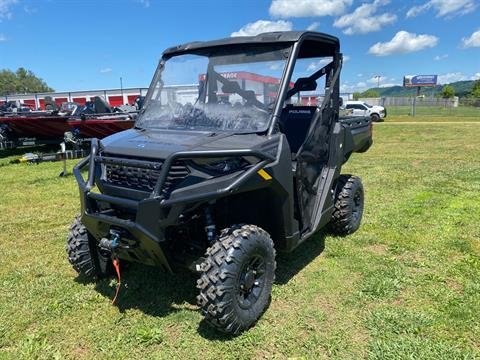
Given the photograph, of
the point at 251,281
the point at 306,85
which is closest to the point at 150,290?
the point at 251,281

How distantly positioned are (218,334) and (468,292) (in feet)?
7.24

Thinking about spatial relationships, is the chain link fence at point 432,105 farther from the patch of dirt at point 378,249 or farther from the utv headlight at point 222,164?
the utv headlight at point 222,164

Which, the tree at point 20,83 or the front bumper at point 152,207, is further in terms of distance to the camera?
the tree at point 20,83

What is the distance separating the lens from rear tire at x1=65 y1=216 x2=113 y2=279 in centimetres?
380

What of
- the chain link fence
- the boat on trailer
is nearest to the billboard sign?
the chain link fence

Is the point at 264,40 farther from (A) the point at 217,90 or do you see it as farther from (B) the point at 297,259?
(B) the point at 297,259

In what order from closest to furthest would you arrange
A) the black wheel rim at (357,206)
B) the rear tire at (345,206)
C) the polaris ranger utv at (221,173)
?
the polaris ranger utv at (221,173) < the rear tire at (345,206) < the black wheel rim at (357,206)

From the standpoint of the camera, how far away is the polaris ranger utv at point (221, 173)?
2969 millimetres

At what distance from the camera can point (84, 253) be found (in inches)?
150

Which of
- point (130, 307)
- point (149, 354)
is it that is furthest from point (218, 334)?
point (130, 307)

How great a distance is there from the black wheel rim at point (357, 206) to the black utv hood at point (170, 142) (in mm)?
2372

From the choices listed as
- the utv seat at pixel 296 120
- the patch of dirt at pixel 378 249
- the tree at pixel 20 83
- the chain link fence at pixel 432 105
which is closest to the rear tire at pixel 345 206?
the patch of dirt at pixel 378 249

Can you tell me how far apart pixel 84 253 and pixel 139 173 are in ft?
3.93

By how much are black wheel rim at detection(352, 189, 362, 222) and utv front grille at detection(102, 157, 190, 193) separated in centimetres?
288
